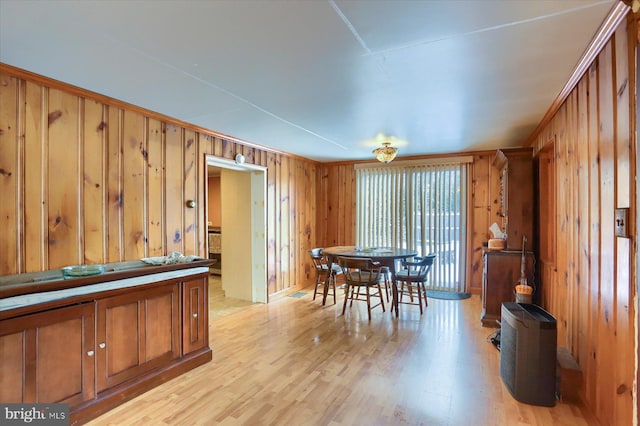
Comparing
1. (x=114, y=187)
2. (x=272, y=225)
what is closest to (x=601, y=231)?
(x=114, y=187)

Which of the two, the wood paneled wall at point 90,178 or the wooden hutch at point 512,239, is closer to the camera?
the wood paneled wall at point 90,178

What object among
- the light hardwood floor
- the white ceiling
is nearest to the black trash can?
the light hardwood floor

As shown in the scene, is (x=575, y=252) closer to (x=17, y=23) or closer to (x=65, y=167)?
(x=17, y=23)

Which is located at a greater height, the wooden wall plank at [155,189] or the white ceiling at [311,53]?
the white ceiling at [311,53]

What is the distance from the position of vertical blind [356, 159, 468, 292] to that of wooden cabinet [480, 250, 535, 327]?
1.66 m

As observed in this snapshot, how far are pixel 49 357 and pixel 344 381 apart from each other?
204 cm

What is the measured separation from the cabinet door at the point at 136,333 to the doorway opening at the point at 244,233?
2294mm

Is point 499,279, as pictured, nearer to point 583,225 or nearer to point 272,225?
point 583,225

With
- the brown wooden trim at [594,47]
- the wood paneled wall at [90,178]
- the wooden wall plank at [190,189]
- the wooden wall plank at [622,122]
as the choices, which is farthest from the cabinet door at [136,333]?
the brown wooden trim at [594,47]

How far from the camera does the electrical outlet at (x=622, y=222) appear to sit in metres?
1.60

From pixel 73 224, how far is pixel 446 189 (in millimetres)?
5183

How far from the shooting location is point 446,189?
5508 millimetres

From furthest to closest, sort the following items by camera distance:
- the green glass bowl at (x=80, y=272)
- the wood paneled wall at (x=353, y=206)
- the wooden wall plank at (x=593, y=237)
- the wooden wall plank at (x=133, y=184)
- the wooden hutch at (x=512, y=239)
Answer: the wood paneled wall at (x=353, y=206) → the wooden hutch at (x=512, y=239) → the wooden wall plank at (x=133, y=184) → the green glass bowl at (x=80, y=272) → the wooden wall plank at (x=593, y=237)
